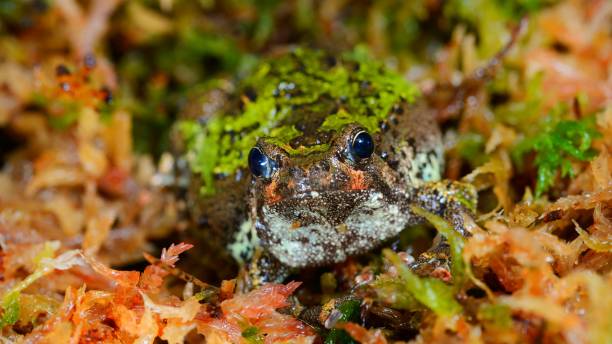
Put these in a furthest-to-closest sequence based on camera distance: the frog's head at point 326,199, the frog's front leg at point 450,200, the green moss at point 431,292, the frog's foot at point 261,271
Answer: the frog's foot at point 261,271 → the frog's front leg at point 450,200 → the frog's head at point 326,199 → the green moss at point 431,292

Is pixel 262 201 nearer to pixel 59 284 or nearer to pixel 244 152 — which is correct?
pixel 244 152

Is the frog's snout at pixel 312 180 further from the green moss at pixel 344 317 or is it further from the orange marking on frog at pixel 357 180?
the green moss at pixel 344 317

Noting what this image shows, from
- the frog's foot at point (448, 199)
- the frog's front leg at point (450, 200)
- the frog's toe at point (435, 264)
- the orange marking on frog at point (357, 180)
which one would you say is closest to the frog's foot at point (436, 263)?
the frog's toe at point (435, 264)

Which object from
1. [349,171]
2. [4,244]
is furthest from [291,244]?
[4,244]

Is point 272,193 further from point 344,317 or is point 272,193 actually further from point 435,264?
point 435,264

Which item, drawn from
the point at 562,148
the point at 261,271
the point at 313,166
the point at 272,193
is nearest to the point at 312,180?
the point at 313,166

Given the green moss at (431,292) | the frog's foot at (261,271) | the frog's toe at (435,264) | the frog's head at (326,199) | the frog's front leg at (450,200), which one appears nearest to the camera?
the green moss at (431,292)

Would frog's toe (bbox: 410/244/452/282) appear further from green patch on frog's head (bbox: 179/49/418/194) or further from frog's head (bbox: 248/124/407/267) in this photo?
green patch on frog's head (bbox: 179/49/418/194)

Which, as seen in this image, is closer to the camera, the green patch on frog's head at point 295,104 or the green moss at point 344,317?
the green moss at point 344,317
